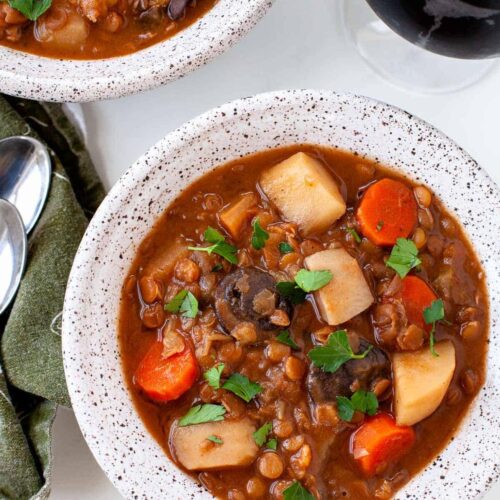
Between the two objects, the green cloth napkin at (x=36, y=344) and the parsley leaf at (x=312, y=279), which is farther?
the green cloth napkin at (x=36, y=344)

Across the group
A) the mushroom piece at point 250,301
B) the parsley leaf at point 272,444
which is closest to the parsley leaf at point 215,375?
the mushroom piece at point 250,301

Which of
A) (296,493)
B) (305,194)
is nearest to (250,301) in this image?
(305,194)

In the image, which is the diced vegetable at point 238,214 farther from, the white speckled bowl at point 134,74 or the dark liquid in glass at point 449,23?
the dark liquid in glass at point 449,23

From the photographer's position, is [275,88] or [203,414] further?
[275,88]

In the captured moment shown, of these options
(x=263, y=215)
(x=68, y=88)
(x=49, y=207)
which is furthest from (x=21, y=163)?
(x=263, y=215)

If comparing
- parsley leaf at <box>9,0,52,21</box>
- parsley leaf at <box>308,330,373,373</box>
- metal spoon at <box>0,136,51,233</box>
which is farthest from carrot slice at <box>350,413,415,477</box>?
parsley leaf at <box>9,0,52,21</box>

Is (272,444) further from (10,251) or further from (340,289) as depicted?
(10,251)
